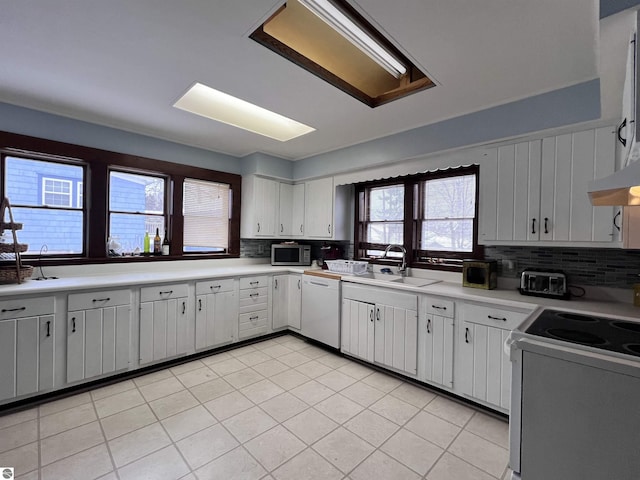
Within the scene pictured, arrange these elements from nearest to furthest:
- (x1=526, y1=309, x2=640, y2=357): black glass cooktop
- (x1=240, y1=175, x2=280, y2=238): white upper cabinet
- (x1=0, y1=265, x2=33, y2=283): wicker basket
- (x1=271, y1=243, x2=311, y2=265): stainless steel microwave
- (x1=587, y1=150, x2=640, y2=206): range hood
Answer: (x1=587, y1=150, x2=640, y2=206): range hood
(x1=526, y1=309, x2=640, y2=357): black glass cooktop
(x1=0, y1=265, x2=33, y2=283): wicker basket
(x1=240, y1=175, x2=280, y2=238): white upper cabinet
(x1=271, y1=243, x2=311, y2=265): stainless steel microwave

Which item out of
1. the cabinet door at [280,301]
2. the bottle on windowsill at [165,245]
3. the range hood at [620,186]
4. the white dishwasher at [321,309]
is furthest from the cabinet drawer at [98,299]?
the range hood at [620,186]

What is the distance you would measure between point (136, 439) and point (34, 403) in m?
1.11

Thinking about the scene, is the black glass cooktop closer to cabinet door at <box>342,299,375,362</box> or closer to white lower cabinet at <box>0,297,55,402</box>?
cabinet door at <box>342,299,375,362</box>

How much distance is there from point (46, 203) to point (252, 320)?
2450 millimetres

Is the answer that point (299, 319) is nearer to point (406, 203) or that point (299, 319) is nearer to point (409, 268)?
point (409, 268)

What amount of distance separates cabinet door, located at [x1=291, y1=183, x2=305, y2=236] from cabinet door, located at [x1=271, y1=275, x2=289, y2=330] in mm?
797

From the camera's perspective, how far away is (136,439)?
76.9 inches

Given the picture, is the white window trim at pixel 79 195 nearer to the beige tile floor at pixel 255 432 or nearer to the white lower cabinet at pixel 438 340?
the beige tile floor at pixel 255 432

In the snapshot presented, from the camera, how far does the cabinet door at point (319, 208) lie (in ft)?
13.2

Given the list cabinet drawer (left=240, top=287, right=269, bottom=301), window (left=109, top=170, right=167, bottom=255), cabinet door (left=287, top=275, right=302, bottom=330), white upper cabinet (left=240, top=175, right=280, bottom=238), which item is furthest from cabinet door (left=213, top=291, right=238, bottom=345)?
window (left=109, top=170, right=167, bottom=255)

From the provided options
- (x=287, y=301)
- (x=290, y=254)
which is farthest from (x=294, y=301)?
(x=290, y=254)

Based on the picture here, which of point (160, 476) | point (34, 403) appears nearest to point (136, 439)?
point (160, 476)

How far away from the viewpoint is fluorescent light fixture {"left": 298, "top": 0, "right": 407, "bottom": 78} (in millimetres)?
1541

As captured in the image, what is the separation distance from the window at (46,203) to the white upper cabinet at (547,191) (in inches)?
158
